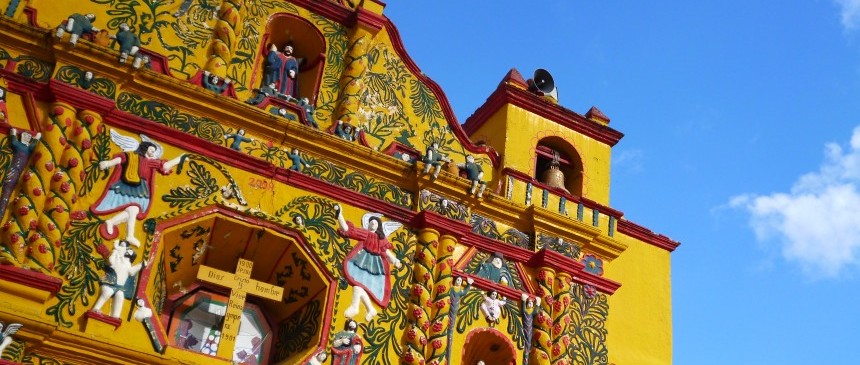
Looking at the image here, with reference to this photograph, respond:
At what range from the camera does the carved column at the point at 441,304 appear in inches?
391

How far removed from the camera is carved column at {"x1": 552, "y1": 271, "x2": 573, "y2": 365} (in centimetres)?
1059

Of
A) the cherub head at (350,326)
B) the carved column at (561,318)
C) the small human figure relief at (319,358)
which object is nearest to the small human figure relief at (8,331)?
the small human figure relief at (319,358)

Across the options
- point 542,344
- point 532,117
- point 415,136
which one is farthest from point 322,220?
point 532,117

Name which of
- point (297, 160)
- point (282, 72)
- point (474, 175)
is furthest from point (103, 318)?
point (474, 175)

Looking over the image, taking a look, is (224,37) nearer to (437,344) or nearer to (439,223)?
(439,223)

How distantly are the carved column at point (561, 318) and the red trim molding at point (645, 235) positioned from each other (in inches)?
70.0

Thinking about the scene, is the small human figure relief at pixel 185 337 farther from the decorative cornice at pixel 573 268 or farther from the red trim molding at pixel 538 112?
the red trim molding at pixel 538 112

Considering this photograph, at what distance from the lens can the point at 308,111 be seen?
1077cm

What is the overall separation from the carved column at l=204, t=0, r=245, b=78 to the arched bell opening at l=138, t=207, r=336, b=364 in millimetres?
1644

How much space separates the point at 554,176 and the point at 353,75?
8.40 ft

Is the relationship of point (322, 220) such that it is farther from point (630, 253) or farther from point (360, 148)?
point (630, 253)

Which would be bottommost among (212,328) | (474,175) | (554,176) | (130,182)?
(212,328)

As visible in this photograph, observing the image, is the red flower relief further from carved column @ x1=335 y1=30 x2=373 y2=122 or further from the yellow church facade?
carved column @ x1=335 y1=30 x2=373 y2=122

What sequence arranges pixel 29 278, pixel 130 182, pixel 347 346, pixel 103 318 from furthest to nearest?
pixel 347 346 < pixel 130 182 < pixel 103 318 < pixel 29 278
